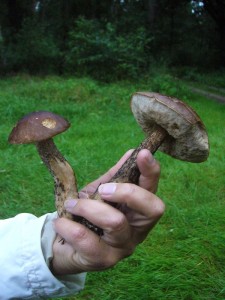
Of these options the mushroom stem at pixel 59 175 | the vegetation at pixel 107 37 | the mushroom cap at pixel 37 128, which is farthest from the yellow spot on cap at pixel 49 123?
the vegetation at pixel 107 37

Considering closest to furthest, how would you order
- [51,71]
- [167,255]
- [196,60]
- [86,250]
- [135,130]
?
[86,250] → [167,255] → [135,130] → [51,71] → [196,60]

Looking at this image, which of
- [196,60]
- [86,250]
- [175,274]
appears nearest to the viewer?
[86,250]

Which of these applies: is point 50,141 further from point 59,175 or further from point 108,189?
point 108,189

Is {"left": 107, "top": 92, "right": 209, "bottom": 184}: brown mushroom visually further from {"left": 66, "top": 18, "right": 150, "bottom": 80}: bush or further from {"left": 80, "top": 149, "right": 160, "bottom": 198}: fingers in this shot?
{"left": 66, "top": 18, "right": 150, "bottom": 80}: bush

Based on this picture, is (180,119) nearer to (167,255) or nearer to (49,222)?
(49,222)

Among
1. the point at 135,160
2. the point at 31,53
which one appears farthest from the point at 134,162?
the point at 31,53

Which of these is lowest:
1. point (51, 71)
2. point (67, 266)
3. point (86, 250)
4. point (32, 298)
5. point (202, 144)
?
point (51, 71)

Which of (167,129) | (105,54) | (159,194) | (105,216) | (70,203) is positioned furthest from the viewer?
(105,54)

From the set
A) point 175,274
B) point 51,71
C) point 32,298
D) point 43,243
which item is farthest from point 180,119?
point 51,71
